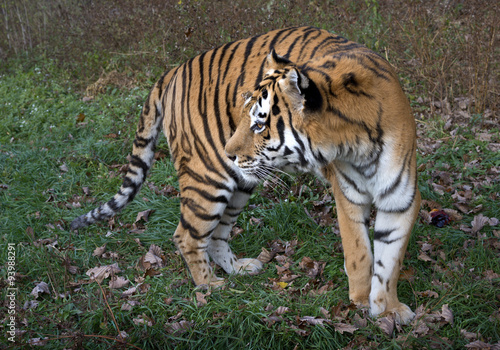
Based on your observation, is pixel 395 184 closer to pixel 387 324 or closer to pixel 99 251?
pixel 387 324

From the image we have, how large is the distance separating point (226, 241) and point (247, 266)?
0.35 m

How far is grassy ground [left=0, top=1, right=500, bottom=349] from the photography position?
3.17m

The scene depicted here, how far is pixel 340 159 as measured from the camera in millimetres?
3100

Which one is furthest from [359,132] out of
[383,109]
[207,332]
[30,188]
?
[30,188]

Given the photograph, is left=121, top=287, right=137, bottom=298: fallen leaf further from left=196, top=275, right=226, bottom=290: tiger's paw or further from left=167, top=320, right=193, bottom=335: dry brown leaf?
left=167, top=320, right=193, bottom=335: dry brown leaf

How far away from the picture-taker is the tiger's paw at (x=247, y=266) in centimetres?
404

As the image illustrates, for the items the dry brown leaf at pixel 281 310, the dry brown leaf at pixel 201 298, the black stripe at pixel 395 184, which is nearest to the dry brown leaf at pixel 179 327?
the dry brown leaf at pixel 201 298

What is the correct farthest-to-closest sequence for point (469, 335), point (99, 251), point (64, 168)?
point (64, 168)
point (99, 251)
point (469, 335)

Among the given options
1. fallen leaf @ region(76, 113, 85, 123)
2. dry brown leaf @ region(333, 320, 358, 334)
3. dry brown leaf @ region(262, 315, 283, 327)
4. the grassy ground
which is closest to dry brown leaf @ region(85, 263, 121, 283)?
the grassy ground

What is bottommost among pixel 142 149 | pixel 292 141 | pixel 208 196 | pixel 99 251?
pixel 99 251

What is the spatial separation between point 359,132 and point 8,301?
3075 mm

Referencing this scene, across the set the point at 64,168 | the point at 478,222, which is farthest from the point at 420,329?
the point at 64,168

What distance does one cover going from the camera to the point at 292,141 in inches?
121

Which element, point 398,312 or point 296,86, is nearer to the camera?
point 296,86
